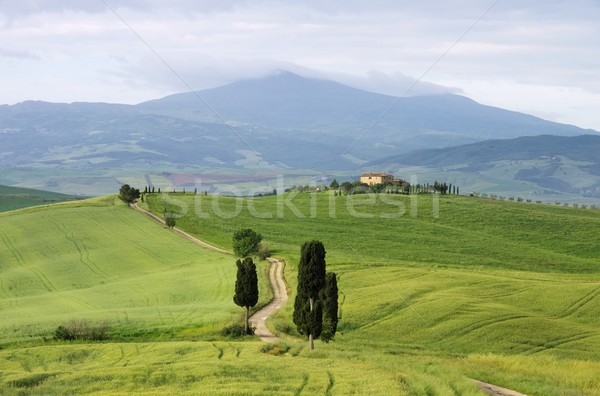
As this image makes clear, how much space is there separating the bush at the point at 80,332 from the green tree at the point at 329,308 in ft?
50.9

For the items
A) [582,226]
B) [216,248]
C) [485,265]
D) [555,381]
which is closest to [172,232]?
[216,248]

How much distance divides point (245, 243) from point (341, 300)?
31.7 meters

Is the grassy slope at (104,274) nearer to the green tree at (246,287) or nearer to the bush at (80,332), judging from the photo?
the bush at (80,332)

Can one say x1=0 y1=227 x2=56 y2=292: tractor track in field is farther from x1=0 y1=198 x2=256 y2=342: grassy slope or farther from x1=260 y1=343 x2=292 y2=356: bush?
x1=260 y1=343 x2=292 y2=356: bush

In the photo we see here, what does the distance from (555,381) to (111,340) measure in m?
29.6

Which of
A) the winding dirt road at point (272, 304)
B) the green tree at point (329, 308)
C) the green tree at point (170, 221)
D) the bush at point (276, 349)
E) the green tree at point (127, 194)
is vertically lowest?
the winding dirt road at point (272, 304)

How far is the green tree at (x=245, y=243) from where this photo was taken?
316ft

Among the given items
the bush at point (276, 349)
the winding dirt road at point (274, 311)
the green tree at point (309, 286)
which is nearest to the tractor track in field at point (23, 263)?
the winding dirt road at point (274, 311)

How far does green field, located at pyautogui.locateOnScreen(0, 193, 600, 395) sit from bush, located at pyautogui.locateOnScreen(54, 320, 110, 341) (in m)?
1.13

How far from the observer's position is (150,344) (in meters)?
47.4

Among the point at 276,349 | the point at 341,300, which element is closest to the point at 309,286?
the point at 276,349

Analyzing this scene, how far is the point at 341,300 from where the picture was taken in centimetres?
6656

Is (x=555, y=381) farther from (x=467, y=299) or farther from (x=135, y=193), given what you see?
(x=135, y=193)

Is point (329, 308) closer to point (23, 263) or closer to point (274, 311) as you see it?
point (274, 311)
